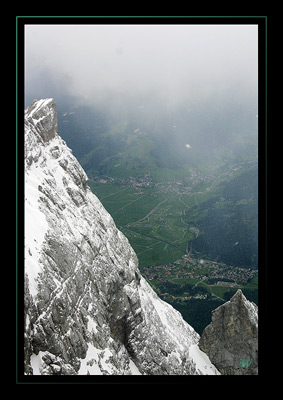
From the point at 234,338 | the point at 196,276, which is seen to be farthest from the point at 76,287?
the point at 196,276

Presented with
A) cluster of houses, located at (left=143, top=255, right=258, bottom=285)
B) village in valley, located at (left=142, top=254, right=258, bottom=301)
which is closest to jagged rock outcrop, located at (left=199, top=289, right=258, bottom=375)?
village in valley, located at (left=142, top=254, right=258, bottom=301)

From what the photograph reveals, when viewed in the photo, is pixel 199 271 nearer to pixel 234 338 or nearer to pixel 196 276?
pixel 196 276

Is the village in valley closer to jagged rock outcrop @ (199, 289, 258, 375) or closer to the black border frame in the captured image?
jagged rock outcrop @ (199, 289, 258, 375)
